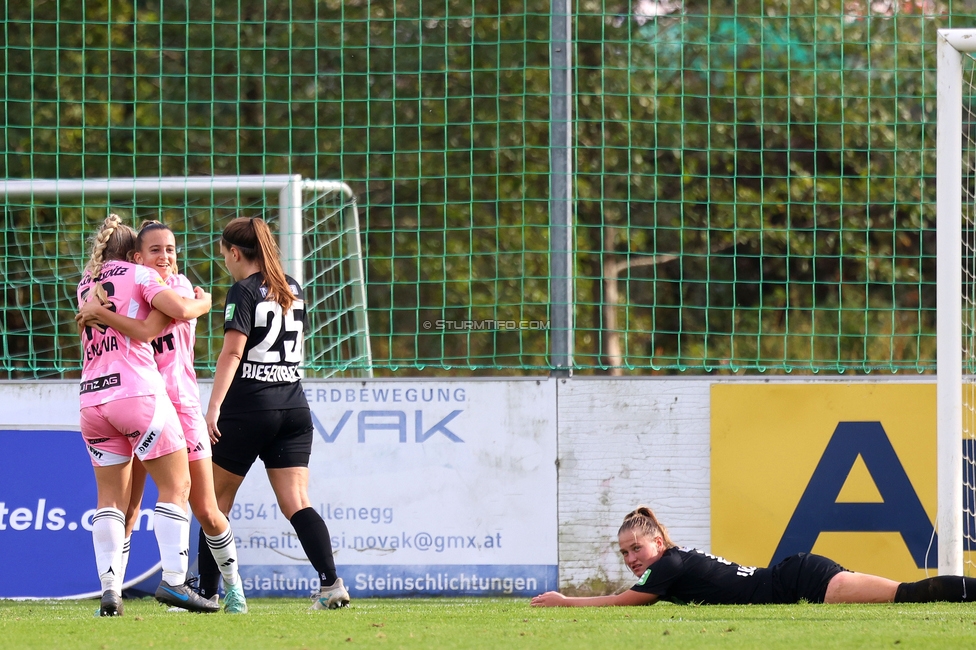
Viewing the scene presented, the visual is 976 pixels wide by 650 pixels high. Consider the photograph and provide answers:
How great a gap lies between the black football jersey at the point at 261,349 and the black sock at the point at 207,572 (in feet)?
2.00

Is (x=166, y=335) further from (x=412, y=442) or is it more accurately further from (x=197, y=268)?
(x=197, y=268)

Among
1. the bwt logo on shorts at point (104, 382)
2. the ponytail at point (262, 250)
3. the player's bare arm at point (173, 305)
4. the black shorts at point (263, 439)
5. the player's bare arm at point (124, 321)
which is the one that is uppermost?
the ponytail at point (262, 250)

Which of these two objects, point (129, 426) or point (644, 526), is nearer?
point (129, 426)

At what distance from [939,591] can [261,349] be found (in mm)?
2933

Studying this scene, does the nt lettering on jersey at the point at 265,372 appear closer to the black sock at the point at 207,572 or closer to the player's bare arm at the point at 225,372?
the player's bare arm at the point at 225,372

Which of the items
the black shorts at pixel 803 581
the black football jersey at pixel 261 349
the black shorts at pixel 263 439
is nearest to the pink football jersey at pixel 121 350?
the black football jersey at pixel 261 349

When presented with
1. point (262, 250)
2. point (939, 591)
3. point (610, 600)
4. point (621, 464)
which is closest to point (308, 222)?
point (621, 464)

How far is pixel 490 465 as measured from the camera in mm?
6387

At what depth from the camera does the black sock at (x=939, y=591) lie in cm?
505

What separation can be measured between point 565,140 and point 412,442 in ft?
5.84

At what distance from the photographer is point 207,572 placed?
207 inches

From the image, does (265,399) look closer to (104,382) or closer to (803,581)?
(104,382)

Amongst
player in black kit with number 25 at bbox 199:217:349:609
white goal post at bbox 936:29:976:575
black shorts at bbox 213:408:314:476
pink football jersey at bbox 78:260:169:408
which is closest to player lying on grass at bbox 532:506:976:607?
white goal post at bbox 936:29:976:575

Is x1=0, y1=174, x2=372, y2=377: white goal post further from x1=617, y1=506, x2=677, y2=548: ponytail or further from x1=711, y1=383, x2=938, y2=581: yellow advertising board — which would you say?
x1=711, y1=383, x2=938, y2=581: yellow advertising board
